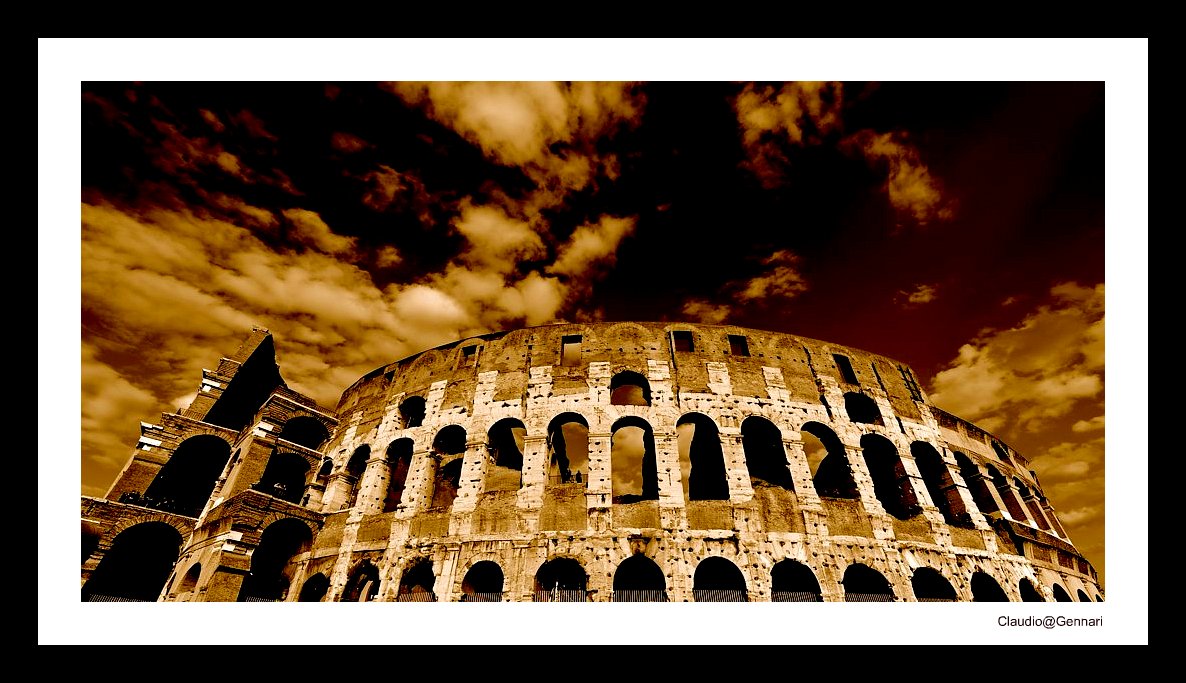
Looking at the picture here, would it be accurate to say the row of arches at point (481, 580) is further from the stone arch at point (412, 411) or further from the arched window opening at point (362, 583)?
the stone arch at point (412, 411)

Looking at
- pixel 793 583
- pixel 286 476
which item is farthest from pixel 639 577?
pixel 286 476

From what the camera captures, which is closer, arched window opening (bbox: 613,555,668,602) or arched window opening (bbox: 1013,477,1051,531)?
arched window opening (bbox: 613,555,668,602)

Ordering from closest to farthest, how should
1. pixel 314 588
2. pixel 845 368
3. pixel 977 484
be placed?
pixel 314 588
pixel 977 484
pixel 845 368

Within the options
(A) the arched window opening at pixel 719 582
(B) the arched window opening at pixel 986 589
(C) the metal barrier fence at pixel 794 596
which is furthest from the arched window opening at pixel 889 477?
(A) the arched window opening at pixel 719 582

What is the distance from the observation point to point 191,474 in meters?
17.9

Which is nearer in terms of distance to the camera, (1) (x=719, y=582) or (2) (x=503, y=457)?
(1) (x=719, y=582)

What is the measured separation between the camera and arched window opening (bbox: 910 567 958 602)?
12.8m

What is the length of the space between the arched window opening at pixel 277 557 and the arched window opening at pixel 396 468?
100 inches

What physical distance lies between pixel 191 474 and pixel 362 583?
33.0 feet

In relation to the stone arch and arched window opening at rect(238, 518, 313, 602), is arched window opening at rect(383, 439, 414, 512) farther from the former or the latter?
arched window opening at rect(238, 518, 313, 602)

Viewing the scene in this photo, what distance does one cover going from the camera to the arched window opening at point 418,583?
1260 centimetres

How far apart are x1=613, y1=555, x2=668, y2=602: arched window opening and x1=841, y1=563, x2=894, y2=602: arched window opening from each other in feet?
15.2

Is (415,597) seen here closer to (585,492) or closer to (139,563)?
(585,492)

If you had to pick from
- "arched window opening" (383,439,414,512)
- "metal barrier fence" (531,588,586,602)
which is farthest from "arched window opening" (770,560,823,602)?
"arched window opening" (383,439,414,512)
